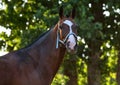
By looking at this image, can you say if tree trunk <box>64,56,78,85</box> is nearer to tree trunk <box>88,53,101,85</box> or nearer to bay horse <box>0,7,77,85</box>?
tree trunk <box>88,53,101,85</box>

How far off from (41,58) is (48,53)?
7.2 inches

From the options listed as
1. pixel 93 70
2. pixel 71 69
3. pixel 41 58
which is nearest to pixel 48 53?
pixel 41 58

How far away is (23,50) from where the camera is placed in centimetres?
832

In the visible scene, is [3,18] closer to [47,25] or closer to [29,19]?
[29,19]

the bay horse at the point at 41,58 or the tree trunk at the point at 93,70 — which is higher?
the bay horse at the point at 41,58

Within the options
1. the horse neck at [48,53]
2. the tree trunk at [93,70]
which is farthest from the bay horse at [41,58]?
the tree trunk at [93,70]

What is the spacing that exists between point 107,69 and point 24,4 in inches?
221

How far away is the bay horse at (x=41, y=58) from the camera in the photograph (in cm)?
791

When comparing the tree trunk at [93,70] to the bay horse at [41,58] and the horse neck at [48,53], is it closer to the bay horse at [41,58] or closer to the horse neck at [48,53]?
the bay horse at [41,58]

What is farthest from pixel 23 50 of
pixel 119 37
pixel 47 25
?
pixel 119 37

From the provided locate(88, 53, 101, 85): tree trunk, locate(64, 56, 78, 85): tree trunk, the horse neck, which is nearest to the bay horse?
the horse neck

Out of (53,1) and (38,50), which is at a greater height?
(38,50)

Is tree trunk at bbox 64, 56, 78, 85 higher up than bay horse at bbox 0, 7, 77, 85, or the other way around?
bay horse at bbox 0, 7, 77, 85

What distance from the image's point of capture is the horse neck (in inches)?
330
